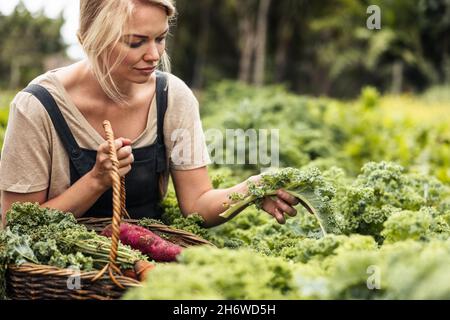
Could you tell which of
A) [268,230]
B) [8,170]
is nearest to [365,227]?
[268,230]

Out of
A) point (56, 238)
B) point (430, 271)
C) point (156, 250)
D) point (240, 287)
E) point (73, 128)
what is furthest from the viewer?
point (73, 128)

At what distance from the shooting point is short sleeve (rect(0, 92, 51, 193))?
340 centimetres

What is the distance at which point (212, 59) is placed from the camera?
104ft

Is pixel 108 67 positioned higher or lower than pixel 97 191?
higher

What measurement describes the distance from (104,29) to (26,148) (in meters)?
0.72

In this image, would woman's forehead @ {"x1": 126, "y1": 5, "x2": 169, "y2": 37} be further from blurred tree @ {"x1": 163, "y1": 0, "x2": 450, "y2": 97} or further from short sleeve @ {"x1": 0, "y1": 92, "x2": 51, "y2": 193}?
blurred tree @ {"x1": 163, "y1": 0, "x2": 450, "y2": 97}

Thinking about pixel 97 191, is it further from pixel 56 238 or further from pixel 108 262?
pixel 108 262

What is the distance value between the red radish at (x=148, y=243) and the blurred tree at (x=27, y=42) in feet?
55.8

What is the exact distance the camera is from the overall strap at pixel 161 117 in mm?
3738

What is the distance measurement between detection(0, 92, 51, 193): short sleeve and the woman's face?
1.58 feet

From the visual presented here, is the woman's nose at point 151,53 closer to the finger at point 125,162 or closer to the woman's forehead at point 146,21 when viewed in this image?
the woman's forehead at point 146,21

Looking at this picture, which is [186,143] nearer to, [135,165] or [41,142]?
[135,165]

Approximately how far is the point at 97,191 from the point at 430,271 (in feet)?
5.82

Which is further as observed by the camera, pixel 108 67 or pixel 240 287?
pixel 108 67
